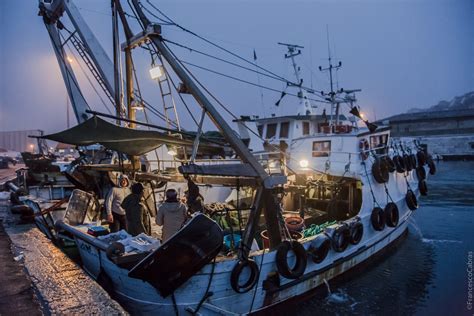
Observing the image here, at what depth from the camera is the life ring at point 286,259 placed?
6391 millimetres

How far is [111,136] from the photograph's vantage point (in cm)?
602

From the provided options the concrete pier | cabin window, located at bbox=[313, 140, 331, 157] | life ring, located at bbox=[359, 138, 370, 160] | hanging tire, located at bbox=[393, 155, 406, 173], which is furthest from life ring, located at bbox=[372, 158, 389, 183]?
the concrete pier

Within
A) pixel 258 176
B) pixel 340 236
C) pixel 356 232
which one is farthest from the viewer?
pixel 356 232

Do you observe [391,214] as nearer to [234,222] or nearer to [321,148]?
[321,148]

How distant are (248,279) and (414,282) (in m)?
6.66

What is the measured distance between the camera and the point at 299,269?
22.3 feet

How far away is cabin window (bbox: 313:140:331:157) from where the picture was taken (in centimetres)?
1120

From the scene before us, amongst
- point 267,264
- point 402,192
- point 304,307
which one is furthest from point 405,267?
point 267,264

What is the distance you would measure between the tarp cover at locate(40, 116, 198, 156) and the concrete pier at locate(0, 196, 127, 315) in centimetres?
240

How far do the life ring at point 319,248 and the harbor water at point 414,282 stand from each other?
1.33m

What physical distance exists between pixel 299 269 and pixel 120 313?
3.99 metres

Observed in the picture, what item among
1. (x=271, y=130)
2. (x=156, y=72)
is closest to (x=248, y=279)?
(x=156, y=72)

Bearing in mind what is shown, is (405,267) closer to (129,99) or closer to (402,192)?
(402,192)

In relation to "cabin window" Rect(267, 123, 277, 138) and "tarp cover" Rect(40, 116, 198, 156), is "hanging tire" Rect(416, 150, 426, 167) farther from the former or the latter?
"tarp cover" Rect(40, 116, 198, 156)
